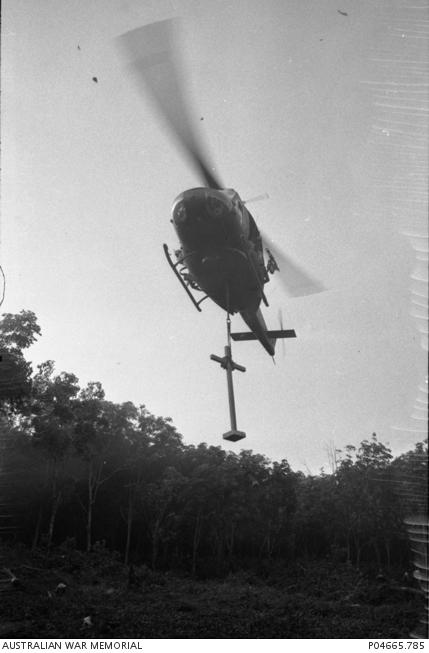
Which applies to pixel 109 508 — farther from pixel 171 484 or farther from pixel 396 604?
pixel 396 604

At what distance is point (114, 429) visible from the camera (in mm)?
20188

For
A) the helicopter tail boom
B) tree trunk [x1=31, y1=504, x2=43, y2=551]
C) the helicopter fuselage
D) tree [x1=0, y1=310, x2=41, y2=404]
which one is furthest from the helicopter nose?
tree trunk [x1=31, y1=504, x2=43, y2=551]

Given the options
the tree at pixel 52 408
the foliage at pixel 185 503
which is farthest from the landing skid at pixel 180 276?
the foliage at pixel 185 503

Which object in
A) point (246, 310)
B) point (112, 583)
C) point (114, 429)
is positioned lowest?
point (112, 583)

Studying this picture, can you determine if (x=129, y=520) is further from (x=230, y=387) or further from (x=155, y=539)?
(x=230, y=387)

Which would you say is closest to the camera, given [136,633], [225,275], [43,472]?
[225,275]

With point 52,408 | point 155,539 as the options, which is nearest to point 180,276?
point 52,408

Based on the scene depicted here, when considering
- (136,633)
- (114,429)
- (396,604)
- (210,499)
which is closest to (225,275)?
(136,633)

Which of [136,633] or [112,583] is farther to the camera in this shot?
[112,583]

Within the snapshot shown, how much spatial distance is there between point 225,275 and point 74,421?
40.0 feet

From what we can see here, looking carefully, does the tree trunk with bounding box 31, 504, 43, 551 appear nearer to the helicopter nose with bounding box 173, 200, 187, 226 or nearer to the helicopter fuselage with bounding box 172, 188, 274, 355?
the helicopter fuselage with bounding box 172, 188, 274, 355

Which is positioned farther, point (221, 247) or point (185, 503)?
point (185, 503)

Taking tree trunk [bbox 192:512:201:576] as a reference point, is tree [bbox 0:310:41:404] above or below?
above

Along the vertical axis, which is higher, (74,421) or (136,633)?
(74,421)
